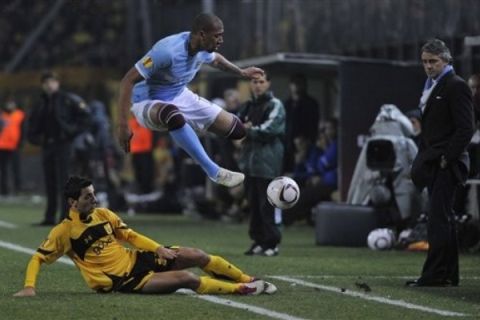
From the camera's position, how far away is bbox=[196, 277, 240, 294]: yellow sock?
11547 mm

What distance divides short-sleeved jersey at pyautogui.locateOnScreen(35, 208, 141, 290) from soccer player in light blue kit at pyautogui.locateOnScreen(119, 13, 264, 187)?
39.5 inches

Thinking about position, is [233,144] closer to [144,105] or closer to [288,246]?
[288,246]

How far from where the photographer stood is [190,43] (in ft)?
42.1

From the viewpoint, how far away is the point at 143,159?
26.9 m

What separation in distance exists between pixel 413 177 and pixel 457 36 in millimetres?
7350

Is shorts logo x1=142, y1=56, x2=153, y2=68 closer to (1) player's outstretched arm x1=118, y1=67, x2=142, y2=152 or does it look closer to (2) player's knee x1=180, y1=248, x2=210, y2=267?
(1) player's outstretched arm x1=118, y1=67, x2=142, y2=152

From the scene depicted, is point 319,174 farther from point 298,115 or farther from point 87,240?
point 87,240

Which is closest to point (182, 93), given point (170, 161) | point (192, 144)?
point (192, 144)

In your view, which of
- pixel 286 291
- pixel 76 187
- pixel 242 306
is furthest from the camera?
pixel 286 291

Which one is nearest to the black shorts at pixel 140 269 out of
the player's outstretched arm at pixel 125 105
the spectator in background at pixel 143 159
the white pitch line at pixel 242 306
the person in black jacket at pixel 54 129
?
the white pitch line at pixel 242 306

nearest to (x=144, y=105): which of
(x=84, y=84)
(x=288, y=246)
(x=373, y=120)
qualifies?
(x=288, y=246)

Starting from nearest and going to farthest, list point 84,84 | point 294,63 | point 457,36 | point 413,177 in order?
1. point 413,177
2. point 457,36
3. point 294,63
4. point 84,84

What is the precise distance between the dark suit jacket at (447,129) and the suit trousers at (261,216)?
365 centimetres

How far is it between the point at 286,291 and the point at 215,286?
795 millimetres
